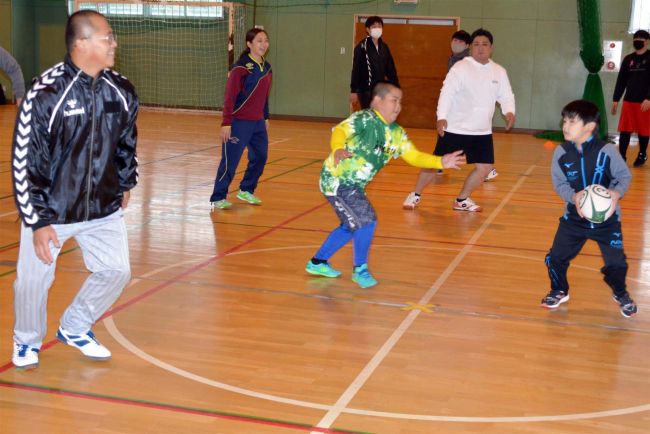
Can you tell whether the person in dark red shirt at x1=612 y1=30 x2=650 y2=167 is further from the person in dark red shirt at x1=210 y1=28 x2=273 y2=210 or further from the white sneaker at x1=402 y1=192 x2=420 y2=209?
the person in dark red shirt at x1=210 y1=28 x2=273 y2=210

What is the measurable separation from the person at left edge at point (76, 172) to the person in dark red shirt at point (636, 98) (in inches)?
405

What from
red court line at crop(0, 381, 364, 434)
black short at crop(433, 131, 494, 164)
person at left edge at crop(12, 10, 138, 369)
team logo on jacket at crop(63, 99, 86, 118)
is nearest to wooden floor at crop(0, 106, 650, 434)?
red court line at crop(0, 381, 364, 434)

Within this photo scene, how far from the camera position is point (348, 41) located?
19.0 metres

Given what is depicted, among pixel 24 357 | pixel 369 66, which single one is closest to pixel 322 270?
pixel 24 357

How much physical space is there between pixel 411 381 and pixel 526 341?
3.23ft

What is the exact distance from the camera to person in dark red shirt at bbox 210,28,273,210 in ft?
26.5

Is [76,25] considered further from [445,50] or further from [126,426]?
[445,50]

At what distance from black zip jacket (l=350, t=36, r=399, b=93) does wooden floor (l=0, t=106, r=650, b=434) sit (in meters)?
2.91

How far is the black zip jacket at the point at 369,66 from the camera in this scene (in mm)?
10859

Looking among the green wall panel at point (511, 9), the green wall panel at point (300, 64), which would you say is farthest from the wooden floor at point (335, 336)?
the green wall panel at point (300, 64)

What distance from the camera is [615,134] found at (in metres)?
17.5

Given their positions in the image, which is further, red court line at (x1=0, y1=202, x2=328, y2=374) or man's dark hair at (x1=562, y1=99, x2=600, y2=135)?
man's dark hair at (x1=562, y1=99, x2=600, y2=135)

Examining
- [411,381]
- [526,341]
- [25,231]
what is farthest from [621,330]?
[25,231]

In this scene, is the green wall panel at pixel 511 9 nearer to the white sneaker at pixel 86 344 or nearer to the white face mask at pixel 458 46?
the white face mask at pixel 458 46
